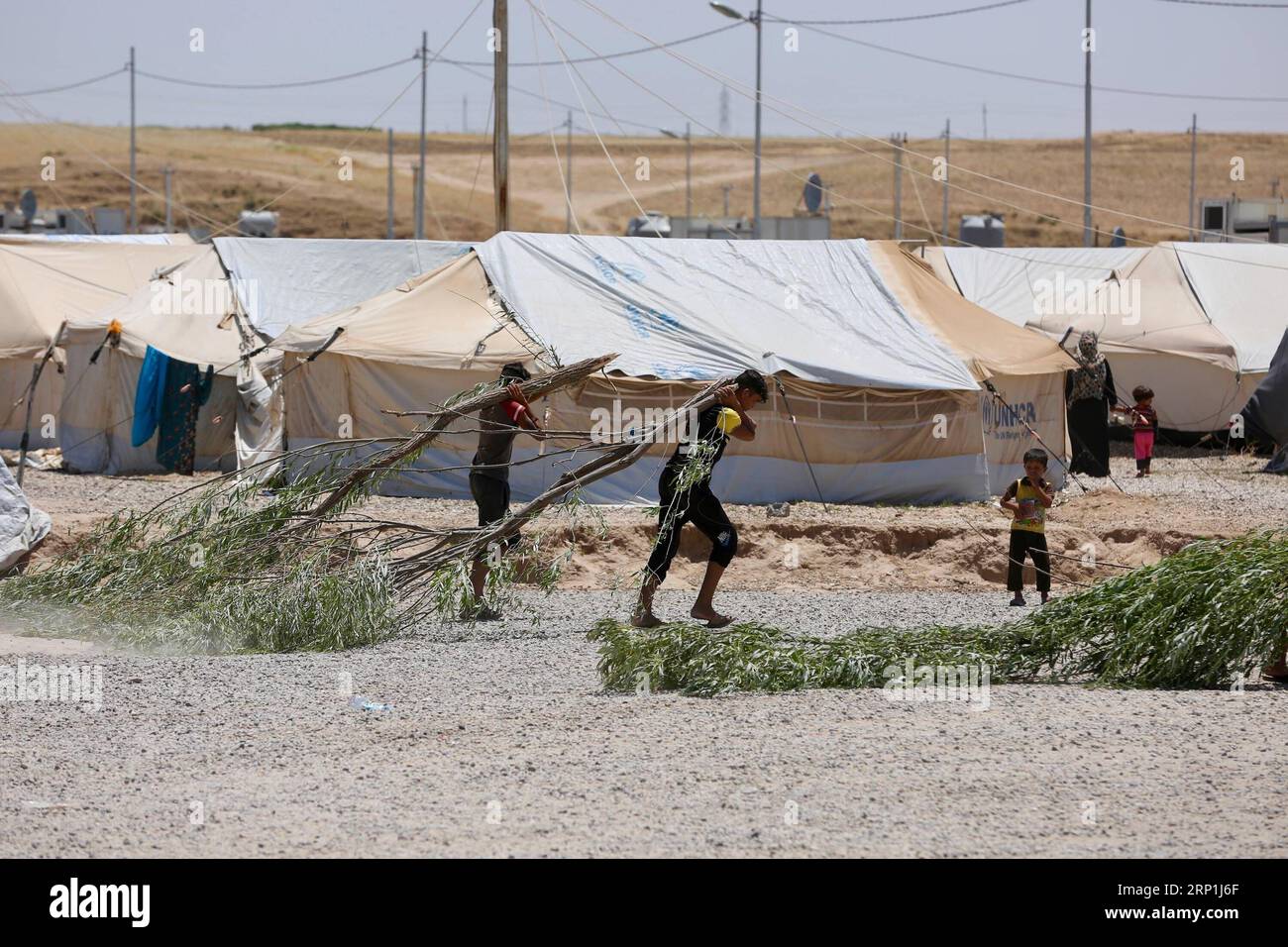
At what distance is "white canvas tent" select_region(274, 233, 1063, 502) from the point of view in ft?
52.3

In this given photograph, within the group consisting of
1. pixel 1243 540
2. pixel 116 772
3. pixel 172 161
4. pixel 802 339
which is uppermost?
pixel 172 161

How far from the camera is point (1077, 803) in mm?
5730

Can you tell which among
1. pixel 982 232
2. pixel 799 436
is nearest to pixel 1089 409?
pixel 799 436

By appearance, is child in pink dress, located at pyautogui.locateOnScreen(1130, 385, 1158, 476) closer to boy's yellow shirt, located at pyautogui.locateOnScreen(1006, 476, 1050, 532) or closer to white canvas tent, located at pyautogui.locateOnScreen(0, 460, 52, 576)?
boy's yellow shirt, located at pyautogui.locateOnScreen(1006, 476, 1050, 532)

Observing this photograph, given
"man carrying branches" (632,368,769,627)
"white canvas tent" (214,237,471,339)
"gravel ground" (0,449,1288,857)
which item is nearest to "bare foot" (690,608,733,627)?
"man carrying branches" (632,368,769,627)

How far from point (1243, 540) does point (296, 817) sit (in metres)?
5.16

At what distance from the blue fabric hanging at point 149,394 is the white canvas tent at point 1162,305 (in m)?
13.0

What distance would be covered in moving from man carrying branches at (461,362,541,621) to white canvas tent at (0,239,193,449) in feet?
38.6

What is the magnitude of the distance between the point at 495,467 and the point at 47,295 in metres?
13.3

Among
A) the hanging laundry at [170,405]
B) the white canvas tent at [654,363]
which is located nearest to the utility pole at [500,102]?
the white canvas tent at [654,363]
